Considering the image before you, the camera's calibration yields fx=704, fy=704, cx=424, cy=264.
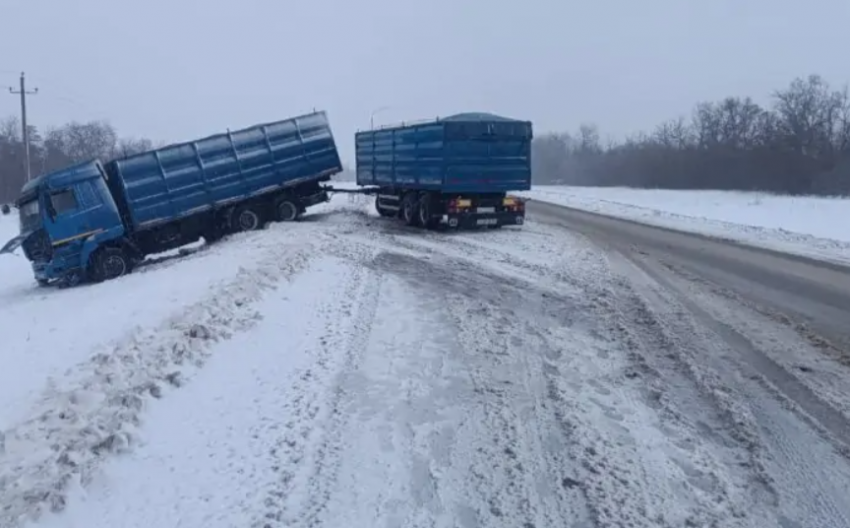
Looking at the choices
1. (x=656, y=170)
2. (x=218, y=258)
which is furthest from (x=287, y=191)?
(x=656, y=170)

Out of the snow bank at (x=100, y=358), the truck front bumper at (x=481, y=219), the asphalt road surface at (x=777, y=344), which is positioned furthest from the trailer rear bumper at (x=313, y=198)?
the asphalt road surface at (x=777, y=344)

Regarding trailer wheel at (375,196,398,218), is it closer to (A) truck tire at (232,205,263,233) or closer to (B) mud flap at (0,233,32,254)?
(A) truck tire at (232,205,263,233)

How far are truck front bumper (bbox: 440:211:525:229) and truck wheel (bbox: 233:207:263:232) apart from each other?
6.05 m

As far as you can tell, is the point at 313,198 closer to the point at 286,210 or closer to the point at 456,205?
the point at 286,210

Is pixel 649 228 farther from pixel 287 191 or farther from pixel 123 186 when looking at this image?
pixel 123 186

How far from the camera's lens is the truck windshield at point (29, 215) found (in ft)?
58.0

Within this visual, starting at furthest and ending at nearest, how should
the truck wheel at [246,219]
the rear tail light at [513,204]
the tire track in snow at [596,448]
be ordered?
the truck wheel at [246,219], the rear tail light at [513,204], the tire track in snow at [596,448]

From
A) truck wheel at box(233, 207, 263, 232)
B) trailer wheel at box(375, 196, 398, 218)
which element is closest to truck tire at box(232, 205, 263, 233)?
truck wheel at box(233, 207, 263, 232)

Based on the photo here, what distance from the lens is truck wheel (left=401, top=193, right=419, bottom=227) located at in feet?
70.1

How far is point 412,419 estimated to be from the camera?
5.44m

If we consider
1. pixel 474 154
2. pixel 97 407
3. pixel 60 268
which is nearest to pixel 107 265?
pixel 60 268

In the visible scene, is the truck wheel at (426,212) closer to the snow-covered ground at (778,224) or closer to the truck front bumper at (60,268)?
the snow-covered ground at (778,224)

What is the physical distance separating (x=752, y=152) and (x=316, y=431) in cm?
7356

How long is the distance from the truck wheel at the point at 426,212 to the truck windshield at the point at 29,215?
10.1 meters
